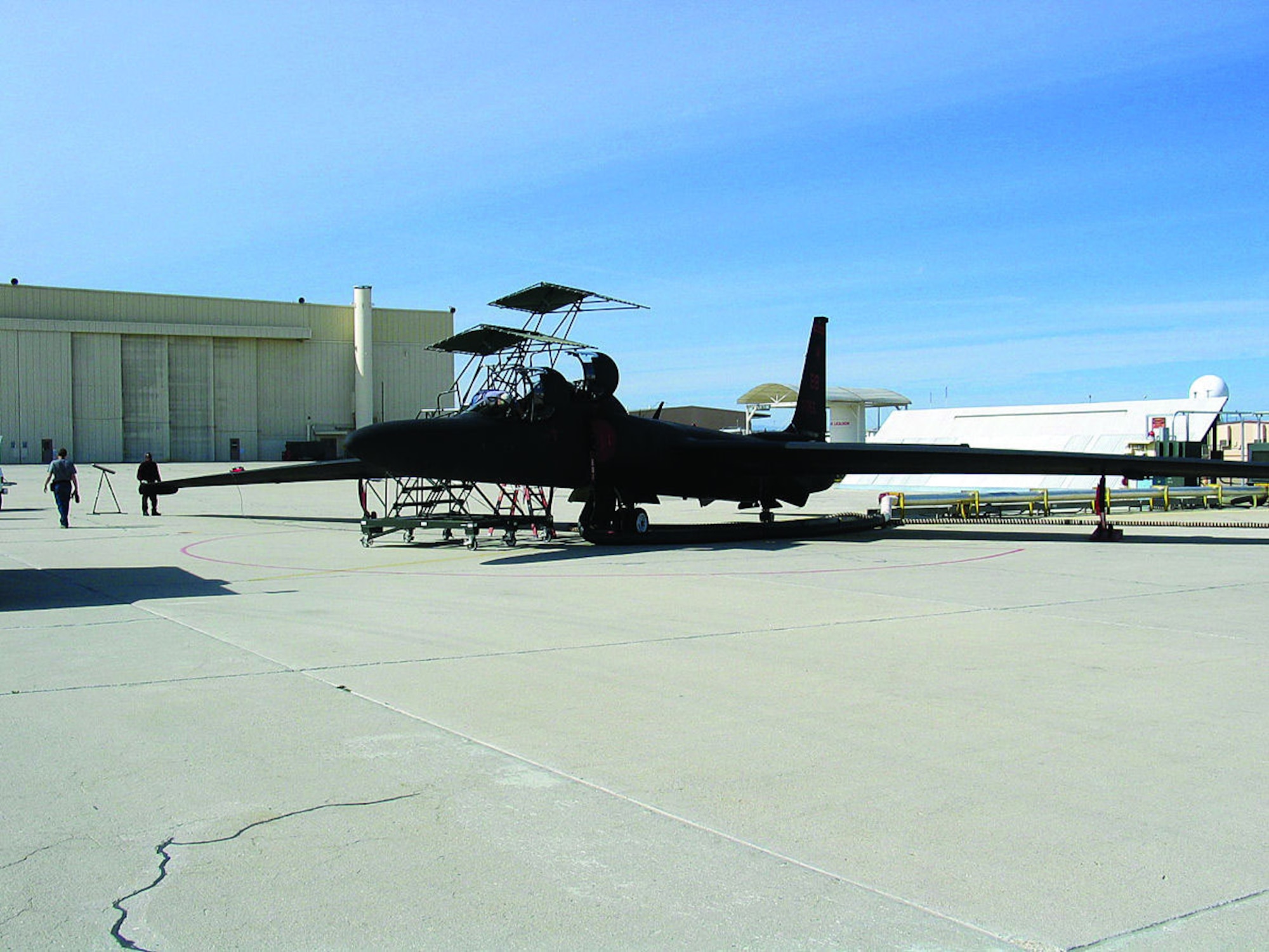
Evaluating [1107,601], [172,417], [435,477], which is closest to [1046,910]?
[1107,601]

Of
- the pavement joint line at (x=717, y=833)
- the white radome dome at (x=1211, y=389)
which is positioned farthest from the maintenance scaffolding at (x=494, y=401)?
the white radome dome at (x=1211, y=389)

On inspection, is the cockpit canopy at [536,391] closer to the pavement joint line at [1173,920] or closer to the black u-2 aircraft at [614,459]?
the black u-2 aircraft at [614,459]

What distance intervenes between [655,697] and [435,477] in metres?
10.3

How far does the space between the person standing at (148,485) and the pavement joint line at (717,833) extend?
22017 millimetres

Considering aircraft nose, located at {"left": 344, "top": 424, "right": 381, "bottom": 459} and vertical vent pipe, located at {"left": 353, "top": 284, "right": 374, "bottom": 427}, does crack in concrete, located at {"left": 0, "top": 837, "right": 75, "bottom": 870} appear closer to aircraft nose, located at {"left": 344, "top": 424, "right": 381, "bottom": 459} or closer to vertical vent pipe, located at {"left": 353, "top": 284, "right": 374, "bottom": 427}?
aircraft nose, located at {"left": 344, "top": 424, "right": 381, "bottom": 459}

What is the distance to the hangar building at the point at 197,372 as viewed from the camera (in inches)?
2564

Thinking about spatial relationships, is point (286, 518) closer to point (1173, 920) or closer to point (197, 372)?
point (1173, 920)

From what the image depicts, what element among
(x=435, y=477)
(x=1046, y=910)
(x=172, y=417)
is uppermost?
(x=172, y=417)

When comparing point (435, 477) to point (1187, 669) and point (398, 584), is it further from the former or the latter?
point (1187, 669)

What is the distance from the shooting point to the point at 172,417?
69.4 m

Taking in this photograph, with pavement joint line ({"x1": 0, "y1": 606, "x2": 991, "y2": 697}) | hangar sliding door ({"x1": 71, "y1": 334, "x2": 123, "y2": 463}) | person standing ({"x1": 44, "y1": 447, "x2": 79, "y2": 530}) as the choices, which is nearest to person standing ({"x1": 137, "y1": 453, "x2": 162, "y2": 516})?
person standing ({"x1": 44, "y1": 447, "x2": 79, "y2": 530})

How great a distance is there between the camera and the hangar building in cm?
6512

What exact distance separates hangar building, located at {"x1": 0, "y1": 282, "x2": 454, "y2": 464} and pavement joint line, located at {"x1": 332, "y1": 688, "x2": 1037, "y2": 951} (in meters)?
67.1

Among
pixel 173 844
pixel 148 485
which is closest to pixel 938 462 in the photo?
pixel 173 844
